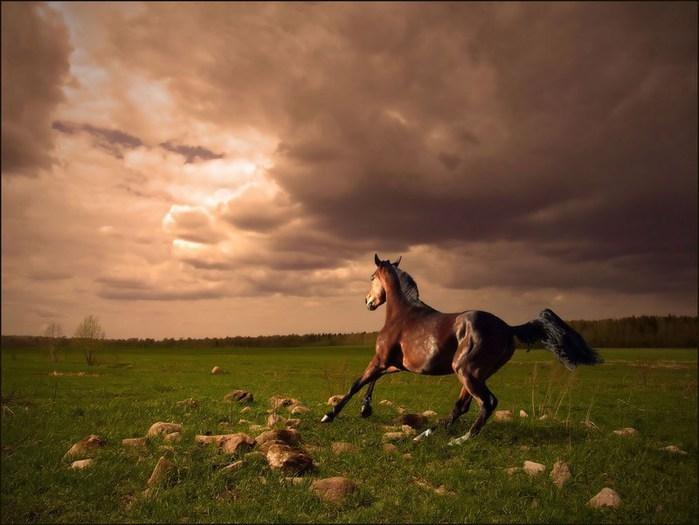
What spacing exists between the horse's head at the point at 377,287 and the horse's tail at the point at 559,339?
9.51 ft

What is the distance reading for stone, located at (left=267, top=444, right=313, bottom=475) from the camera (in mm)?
6363

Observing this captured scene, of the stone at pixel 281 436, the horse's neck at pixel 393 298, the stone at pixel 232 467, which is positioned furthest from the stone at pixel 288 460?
the horse's neck at pixel 393 298

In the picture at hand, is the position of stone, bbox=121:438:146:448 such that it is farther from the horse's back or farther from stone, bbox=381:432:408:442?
the horse's back

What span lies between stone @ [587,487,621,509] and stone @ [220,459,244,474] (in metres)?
4.58

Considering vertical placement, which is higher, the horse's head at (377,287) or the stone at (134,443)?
the horse's head at (377,287)

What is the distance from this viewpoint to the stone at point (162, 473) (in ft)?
19.9

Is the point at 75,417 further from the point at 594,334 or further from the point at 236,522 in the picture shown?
the point at 594,334

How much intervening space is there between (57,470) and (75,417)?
5.47m

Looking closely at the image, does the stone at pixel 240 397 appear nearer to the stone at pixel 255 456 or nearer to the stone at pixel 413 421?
the stone at pixel 413 421

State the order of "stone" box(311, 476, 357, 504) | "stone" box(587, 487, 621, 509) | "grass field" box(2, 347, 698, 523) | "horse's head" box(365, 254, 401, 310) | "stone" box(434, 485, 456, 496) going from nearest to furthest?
1. "grass field" box(2, 347, 698, 523)
2. "stone" box(311, 476, 357, 504)
3. "stone" box(587, 487, 621, 509)
4. "stone" box(434, 485, 456, 496)
5. "horse's head" box(365, 254, 401, 310)

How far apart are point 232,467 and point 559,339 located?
18.5 feet

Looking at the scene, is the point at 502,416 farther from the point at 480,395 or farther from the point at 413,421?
the point at 480,395

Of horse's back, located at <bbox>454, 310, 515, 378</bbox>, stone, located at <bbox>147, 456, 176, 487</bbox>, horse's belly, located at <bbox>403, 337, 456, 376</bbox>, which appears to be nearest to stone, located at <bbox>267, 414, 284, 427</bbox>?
horse's belly, located at <bbox>403, 337, 456, 376</bbox>

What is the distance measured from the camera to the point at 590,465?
7371 mm
